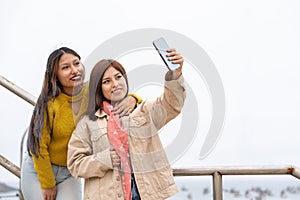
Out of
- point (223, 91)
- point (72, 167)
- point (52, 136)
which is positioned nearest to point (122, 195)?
point (72, 167)

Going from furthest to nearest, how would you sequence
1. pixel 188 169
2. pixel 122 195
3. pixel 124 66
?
pixel 188 169 < pixel 124 66 < pixel 122 195

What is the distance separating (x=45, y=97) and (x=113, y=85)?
22 centimetres

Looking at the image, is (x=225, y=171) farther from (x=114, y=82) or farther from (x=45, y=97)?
(x=45, y=97)

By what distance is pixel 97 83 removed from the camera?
1.27m

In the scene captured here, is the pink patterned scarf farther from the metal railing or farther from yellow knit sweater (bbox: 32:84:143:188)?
the metal railing

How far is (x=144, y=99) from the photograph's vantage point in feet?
4.14

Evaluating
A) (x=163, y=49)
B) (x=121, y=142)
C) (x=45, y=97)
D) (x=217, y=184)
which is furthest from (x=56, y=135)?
(x=217, y=184)

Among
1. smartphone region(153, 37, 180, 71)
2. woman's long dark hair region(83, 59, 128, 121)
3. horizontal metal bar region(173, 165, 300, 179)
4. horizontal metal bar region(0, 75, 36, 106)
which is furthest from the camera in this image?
horizontal metal bar region(0, 75, 36, 106)

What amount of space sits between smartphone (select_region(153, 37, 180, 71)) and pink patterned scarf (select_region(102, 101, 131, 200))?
7.9 inches

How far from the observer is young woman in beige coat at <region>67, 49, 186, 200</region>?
1187mm

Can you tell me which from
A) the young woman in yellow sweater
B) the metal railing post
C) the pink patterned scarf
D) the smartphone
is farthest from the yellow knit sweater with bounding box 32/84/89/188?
the metal railing post

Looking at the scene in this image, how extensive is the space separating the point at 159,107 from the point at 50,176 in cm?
37

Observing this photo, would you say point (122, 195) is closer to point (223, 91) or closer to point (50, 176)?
point (50, 176)

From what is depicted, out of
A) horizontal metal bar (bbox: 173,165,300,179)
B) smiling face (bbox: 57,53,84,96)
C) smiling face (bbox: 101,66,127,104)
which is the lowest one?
horizontal metal bar (bbox: 173,165,300,179)
